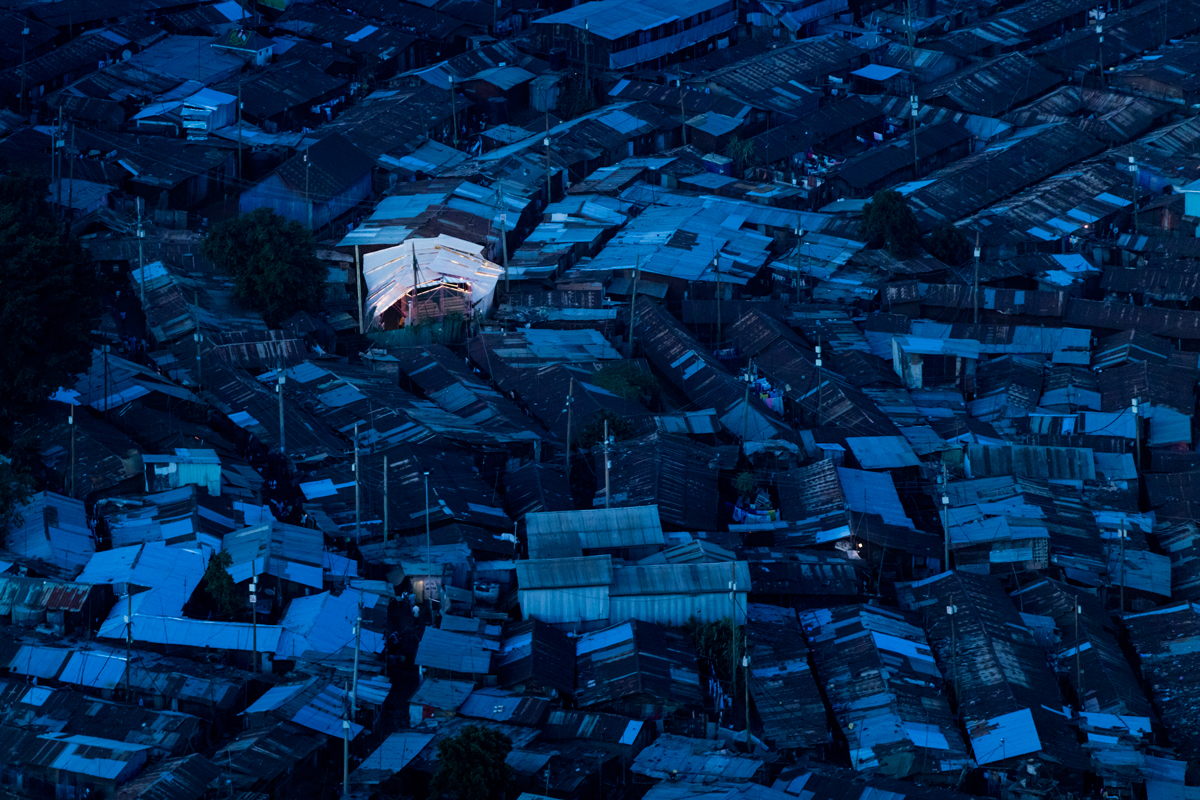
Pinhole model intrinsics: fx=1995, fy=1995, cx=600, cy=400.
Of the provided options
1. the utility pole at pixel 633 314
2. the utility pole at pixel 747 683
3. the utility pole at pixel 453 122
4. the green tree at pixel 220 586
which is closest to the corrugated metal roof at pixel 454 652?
the green tree at pixel 220 586

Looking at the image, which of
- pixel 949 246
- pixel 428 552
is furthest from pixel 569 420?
pixel 949 246

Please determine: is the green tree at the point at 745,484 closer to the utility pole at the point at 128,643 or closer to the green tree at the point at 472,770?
the green tree at the point at 472,770

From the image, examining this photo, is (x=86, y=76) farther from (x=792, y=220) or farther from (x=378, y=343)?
(x=792, y=220)

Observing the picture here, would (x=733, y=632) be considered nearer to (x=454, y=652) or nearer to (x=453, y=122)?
(x=454, y=652)

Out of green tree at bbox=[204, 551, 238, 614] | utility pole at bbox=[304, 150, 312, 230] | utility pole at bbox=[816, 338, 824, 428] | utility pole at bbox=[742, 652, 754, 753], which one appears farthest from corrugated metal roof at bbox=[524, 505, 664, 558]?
utility pole at bbox=[304, 150, 312, 230]

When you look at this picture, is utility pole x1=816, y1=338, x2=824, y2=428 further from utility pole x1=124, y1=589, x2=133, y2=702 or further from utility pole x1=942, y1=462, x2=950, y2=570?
utility pole x1=124, y1=589, x2=133, y2=702

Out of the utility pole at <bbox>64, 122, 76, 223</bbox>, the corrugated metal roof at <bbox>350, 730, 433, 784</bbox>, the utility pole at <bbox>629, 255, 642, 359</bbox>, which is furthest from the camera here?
the utility pole at <bbox>64, 122, 76, 223</bbox>

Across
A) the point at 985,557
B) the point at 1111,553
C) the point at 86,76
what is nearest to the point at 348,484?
A: the point at 985,557
